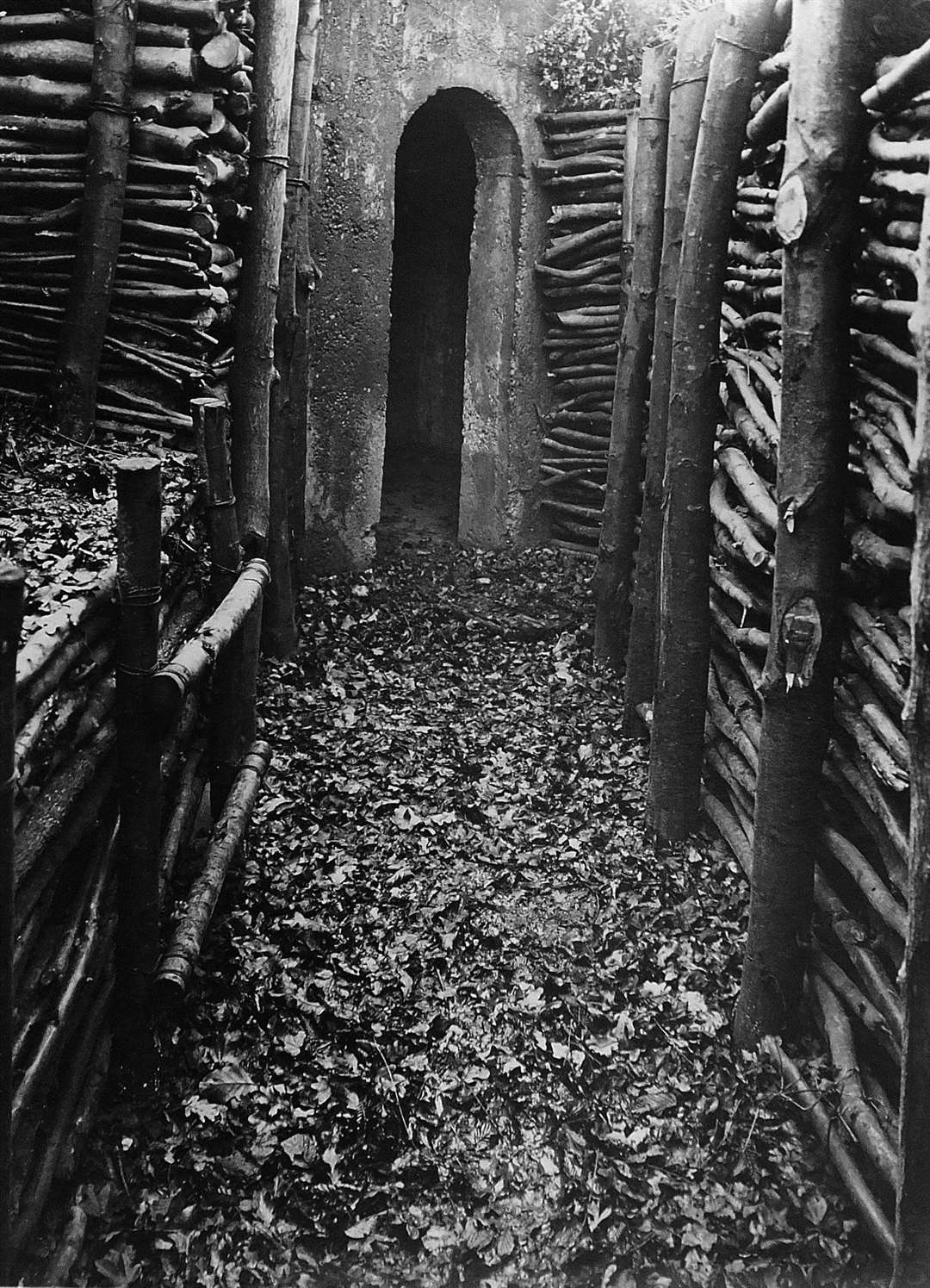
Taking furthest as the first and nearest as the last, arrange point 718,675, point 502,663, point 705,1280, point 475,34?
point 475,34 → point 502,663 → point 718,675 → point 705,1280

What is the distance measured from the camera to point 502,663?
708 cm

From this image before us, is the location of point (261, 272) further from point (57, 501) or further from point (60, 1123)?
point (60, 1123)

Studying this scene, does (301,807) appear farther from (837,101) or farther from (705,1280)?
(837,101)

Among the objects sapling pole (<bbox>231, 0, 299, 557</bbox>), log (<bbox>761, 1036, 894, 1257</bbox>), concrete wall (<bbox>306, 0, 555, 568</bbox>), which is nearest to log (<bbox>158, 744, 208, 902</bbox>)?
sapling pole (<bbox>231, 0, 299, 557</bbox>)

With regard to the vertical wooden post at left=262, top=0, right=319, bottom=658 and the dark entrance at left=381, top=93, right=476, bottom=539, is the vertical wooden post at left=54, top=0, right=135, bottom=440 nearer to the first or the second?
the vertical wooden post at left=262, top=0, right=319, bottom=658

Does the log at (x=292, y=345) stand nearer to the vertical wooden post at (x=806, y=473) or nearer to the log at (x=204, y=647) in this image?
the log at (x=204, y=647)

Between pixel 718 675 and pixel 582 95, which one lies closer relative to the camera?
pixel 718 675

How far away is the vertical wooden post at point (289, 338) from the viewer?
6.56m

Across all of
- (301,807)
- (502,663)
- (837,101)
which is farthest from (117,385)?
(837,101)

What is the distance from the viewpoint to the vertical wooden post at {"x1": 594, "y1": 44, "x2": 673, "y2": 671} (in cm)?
622

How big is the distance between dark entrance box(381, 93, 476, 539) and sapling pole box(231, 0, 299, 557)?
441cm

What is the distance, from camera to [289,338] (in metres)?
6.73

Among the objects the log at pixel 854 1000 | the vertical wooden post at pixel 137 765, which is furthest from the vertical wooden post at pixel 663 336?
the vertical wooden post at pixel 137 765

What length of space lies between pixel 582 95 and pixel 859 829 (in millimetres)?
6545
